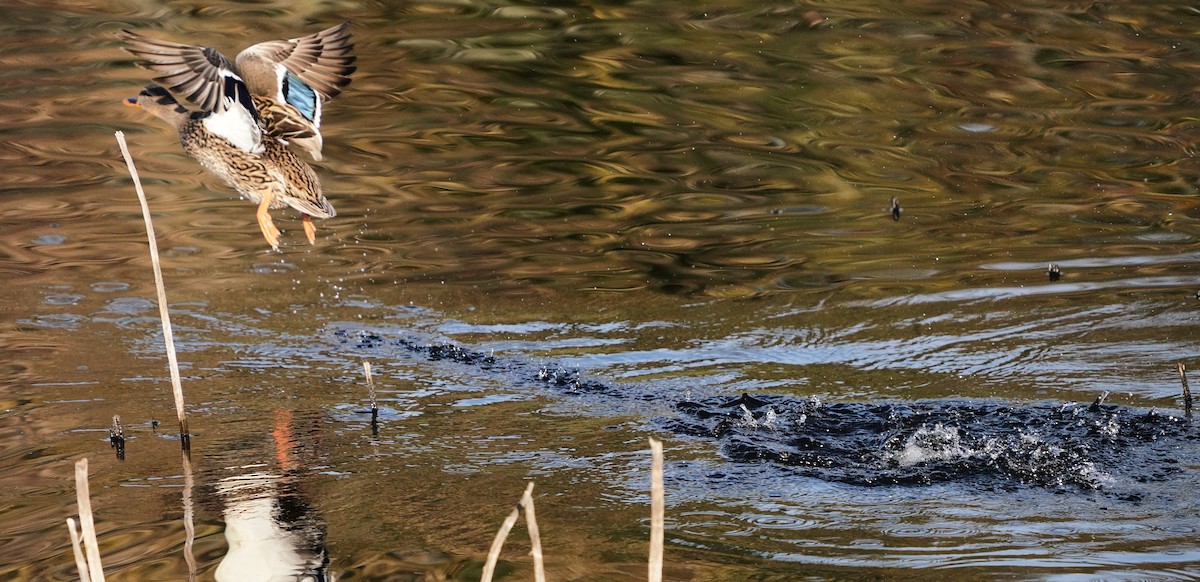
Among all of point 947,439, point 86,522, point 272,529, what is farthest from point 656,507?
point 947,439

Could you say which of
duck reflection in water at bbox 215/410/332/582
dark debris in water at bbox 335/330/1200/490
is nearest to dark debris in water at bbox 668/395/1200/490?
dark debris in water at bbox 335/330/1200/490

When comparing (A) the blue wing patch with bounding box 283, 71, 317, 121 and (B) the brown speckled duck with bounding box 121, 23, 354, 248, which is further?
(A) the blue wing patch with bounding box 283, 71, 317, 121

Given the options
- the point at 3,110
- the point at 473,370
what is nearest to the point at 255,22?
the point at 3,110

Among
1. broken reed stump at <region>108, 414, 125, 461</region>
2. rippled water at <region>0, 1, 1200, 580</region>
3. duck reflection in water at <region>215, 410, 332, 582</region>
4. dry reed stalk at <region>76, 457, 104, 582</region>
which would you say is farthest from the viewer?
broken reed stump at <region>108, 414, 125, 461</region>

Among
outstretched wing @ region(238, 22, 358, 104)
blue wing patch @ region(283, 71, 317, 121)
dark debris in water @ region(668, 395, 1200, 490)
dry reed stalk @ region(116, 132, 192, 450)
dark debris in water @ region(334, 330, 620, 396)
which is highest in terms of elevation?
outstretched wing @ region(238, 22, 358, 104)

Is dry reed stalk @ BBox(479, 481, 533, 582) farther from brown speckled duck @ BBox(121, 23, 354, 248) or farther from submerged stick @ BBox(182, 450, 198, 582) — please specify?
brown speckled duck @ BBox(121, 23, 354, 248)

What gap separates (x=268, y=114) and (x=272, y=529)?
167 cm

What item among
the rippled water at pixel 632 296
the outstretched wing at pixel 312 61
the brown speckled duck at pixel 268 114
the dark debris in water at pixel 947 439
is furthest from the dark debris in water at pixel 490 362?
the outstretched wing at pixel 312 61

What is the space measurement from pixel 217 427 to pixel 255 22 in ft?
21.6

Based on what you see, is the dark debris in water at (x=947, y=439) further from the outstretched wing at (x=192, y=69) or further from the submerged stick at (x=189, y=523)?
the outstretched wing at (x=192, y=69)

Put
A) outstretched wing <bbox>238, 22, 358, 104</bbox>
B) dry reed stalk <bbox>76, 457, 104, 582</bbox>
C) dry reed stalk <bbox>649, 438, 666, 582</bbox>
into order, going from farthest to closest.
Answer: outstretched wing <bbox>238, 22, 358, 104</bbox> < dry reed stalk <bbox>76, 457, 104, 582</bbox> < dry reed stalk <bbox>649, 438, 666, 582</bbox>

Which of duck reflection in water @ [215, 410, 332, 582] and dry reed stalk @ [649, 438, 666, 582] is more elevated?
dry reed stalk @ [649, 438, 666, 582]

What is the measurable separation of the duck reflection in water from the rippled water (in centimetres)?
2

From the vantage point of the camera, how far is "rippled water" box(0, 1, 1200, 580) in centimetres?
424
